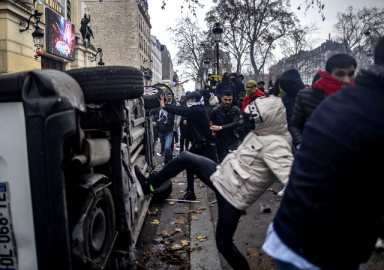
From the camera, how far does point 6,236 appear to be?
7.97 ft

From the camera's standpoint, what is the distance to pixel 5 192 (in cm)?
238

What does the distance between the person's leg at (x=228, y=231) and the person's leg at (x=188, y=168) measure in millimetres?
403

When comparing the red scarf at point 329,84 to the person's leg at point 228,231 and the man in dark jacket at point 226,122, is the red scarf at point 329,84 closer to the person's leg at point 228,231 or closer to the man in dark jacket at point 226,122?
the person's leg at point 228,231

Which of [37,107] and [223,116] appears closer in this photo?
[37,107]

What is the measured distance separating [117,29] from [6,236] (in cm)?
6007

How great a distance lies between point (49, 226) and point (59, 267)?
0.28 metres

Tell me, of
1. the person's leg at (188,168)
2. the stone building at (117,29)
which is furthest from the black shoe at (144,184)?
the stone building at (117,29)

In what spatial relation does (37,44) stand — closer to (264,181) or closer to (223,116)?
(223,116)

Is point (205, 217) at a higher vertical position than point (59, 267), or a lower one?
lower

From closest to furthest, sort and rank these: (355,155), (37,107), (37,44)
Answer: (355,155) → (37,107) → (37,44)

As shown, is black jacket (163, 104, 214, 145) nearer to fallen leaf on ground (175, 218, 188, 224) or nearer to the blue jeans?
fallen leaf on ground (175, 218, 188, 224)

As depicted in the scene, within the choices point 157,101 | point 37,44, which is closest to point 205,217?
point 157,101

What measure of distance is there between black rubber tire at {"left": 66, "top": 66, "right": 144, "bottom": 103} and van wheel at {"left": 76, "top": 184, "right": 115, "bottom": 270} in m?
0.74

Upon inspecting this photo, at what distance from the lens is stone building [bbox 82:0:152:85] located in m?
57.9
